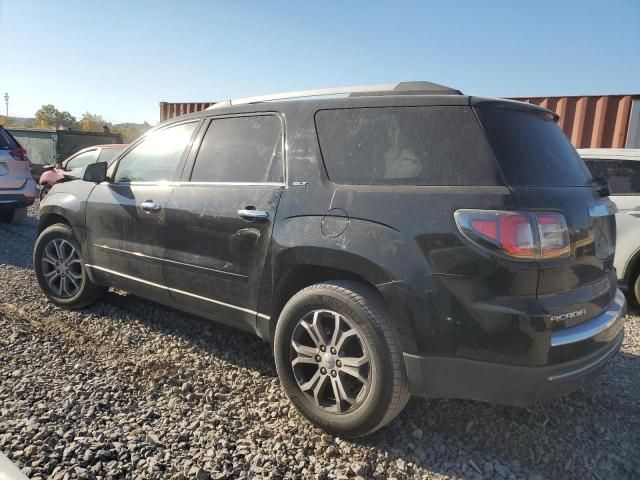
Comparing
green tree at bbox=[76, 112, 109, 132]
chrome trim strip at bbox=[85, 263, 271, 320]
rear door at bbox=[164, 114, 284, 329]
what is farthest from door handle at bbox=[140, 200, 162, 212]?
green tree at bbox=[76, 112, 109, 132]

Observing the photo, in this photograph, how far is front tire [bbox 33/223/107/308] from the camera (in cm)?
412

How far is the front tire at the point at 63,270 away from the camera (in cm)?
412

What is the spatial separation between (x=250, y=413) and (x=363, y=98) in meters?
1.87

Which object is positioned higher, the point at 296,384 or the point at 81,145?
the point at 81,145

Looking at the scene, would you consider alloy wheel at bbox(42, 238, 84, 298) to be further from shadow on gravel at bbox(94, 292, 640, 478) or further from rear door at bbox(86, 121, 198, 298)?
shadow on gravel at bbox(94, 292, 640, 478)

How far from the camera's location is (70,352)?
333 cm

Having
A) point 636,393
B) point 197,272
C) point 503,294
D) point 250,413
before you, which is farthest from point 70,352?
point 636,393

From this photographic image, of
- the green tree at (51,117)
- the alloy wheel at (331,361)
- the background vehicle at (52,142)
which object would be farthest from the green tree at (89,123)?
the alloy wheel at (331,361)

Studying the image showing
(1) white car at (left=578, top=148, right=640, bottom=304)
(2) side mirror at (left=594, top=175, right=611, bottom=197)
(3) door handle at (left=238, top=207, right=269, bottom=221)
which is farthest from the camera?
(1) white car at (left=578, top=148, right=640, bottom=304)

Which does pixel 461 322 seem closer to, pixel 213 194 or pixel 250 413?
pixel 250 413

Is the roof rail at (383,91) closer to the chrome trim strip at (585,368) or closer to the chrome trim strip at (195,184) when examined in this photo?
the chrome trim strip at (195,184)

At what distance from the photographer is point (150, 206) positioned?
3.39m

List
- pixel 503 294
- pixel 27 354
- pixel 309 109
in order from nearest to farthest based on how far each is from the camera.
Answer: pixel 503 294, pixel 309 109, pixel 27 354

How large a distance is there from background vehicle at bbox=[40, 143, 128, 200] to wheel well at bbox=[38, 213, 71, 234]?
4.73 meters
